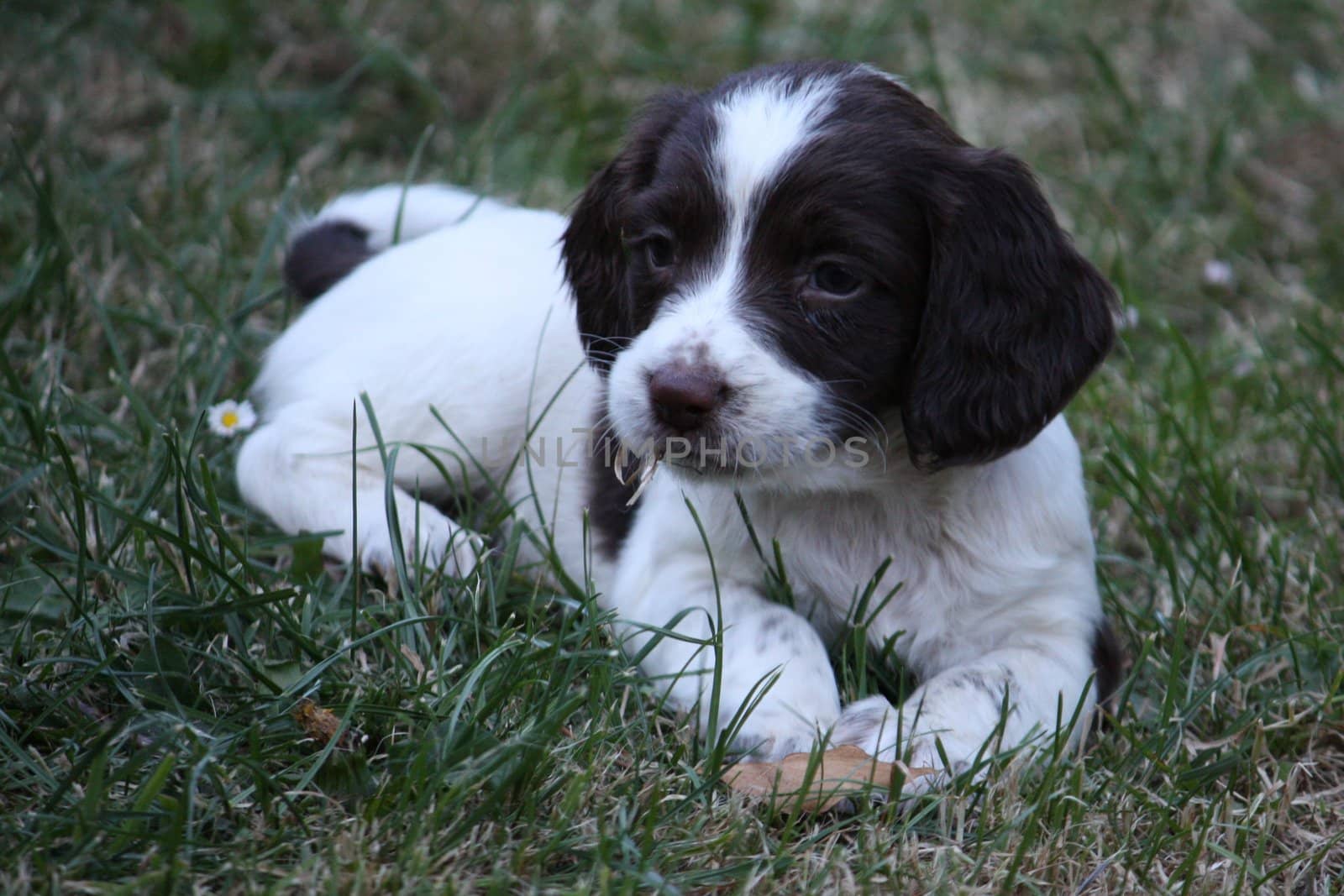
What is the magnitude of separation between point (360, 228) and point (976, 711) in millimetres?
2455

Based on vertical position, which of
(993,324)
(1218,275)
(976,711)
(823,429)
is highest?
(993,324)

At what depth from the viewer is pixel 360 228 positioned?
4.28m

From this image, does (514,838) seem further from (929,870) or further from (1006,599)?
(1006,599)

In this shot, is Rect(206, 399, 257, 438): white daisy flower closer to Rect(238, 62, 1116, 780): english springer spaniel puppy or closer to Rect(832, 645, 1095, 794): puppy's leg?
Rect(238, 62, 1116, 780): english springer spaniel puppy

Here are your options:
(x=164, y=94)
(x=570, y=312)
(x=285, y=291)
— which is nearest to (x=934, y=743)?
(x=570, y=312)

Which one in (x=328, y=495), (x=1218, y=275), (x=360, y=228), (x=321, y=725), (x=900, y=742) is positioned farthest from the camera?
(x=1218, y=275)

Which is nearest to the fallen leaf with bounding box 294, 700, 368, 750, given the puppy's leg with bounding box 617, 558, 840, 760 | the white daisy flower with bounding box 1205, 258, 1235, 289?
the puppy's leg with bounding box 617, 558, 840, 760

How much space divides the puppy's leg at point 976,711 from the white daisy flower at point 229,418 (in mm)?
1769

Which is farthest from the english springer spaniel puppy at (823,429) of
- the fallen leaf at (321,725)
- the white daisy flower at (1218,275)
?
the white daisy flower at (1218,275)

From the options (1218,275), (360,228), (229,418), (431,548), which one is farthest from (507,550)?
(1218,275)

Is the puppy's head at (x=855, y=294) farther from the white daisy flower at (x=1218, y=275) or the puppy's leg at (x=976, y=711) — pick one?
the white daisy flower at (x=1218, y=275)

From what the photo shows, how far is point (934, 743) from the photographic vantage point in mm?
2604

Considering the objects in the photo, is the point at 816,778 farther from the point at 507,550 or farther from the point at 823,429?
the point at 507,550

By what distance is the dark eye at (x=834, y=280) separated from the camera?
8.98 ft
